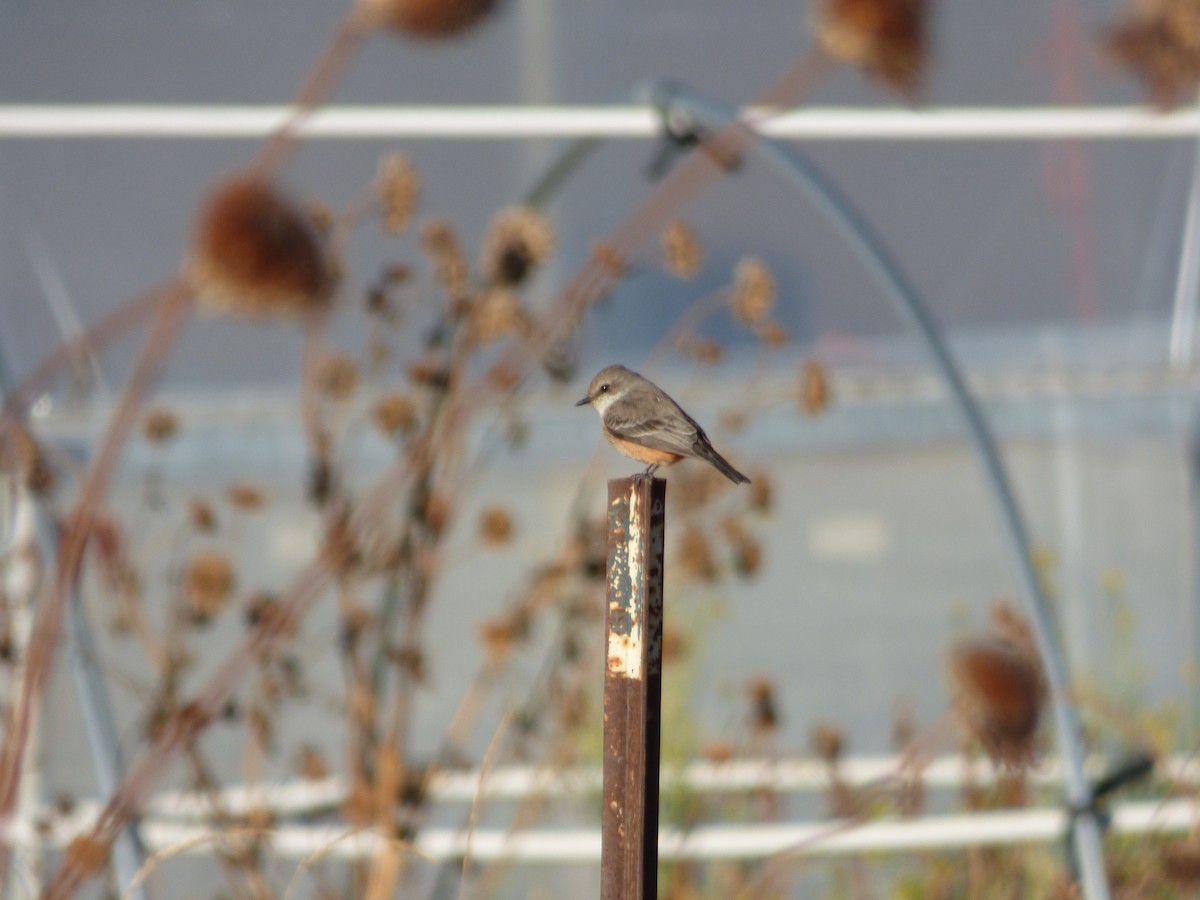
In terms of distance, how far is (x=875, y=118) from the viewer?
12.7 ft

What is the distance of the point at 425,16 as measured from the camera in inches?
93.8

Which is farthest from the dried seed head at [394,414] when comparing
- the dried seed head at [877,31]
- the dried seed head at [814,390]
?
the dried seed head at [877,31]

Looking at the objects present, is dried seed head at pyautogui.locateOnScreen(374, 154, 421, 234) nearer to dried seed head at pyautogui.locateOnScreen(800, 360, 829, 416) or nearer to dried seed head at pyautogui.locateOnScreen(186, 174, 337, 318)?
dried seed head at pyautogui.locateOnScreen(186, 174, 337, 318)

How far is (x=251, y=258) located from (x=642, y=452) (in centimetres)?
83

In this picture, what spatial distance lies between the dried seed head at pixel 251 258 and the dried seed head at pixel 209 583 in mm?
1086

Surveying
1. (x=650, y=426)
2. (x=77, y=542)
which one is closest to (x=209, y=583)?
(x=77, y=542)

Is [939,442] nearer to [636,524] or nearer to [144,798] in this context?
[144,798]

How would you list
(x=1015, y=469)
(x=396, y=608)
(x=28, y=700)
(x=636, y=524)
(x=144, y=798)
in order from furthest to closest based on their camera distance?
(x=1015, y=469) → (x=396, y=608) → (x=144, y=798) → (x=28, y=700) → (x=636, y=524)

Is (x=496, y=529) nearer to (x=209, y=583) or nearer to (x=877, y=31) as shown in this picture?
(x=209, y=583)

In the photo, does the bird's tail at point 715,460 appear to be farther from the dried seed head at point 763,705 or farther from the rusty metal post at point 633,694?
the dried seed head at point 763,705

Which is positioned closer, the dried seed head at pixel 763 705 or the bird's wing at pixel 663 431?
the bird's wing at pixel 663 431

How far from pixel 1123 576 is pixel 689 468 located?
6.39 ft

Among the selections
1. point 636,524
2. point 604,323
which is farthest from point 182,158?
point 636,524

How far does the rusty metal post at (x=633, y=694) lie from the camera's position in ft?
4.65
